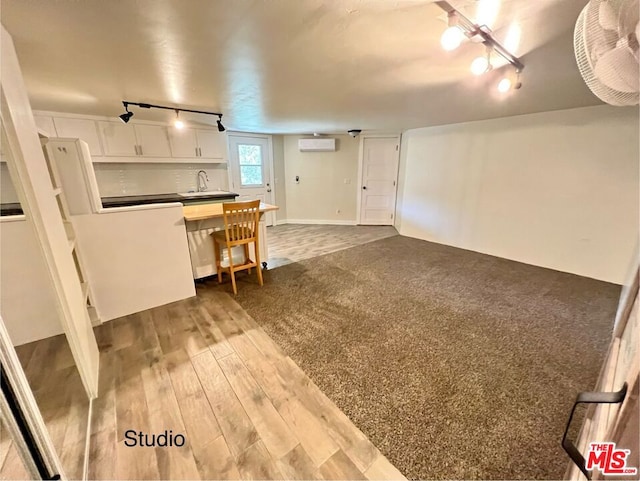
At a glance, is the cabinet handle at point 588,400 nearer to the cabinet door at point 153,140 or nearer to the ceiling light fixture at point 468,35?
the ceiling light fixture at point 468,35

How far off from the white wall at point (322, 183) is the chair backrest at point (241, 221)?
11.1ft

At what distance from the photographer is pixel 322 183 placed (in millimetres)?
6023

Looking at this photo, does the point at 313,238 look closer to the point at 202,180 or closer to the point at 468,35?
the point at 202,180

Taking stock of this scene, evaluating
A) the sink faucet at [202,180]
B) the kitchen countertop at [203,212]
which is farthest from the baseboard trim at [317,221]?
the kitchen countertop at [203,212]

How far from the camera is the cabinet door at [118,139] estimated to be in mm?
3692

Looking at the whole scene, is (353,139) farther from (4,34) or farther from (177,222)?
(4,34)

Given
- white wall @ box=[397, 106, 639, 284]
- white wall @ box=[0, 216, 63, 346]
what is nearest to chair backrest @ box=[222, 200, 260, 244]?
white wall @ box=[0, 216, 63, 346]

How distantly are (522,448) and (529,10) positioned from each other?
214cm

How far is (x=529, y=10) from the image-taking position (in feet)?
3.90

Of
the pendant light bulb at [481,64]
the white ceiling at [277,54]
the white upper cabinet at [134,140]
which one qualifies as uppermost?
the white ceiling at [277,54]

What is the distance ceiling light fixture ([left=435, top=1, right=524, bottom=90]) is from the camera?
3.82 ft

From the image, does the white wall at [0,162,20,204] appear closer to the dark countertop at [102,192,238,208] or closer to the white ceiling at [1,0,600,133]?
the white ceiling at [1,0,600,133]

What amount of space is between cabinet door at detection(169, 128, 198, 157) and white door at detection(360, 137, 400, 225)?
346cm

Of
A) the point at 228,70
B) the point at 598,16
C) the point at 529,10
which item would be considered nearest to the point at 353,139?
the point at 228,70
